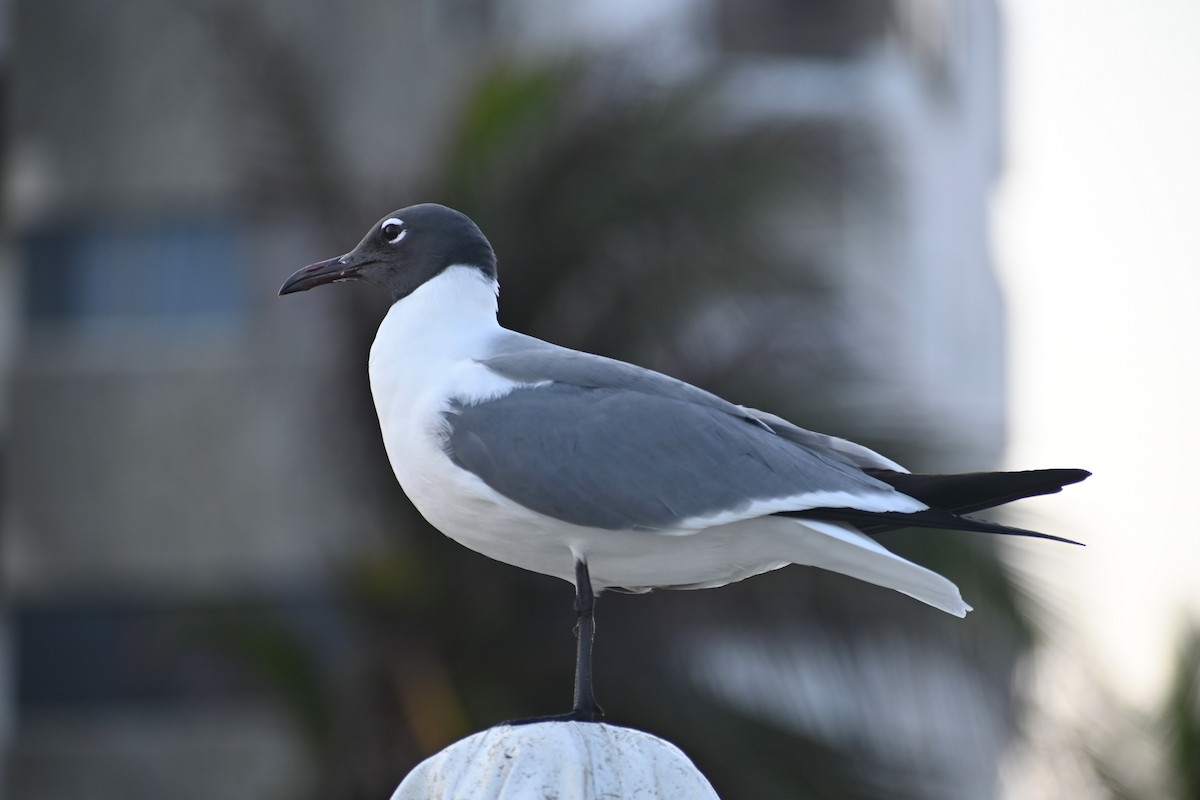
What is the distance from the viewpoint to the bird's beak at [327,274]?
462cm

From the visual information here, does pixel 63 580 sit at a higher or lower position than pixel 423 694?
lower

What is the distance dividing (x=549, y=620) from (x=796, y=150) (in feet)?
9.87

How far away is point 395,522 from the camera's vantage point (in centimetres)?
1034

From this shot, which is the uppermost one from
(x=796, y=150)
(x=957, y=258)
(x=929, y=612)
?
(x=796, y=150)

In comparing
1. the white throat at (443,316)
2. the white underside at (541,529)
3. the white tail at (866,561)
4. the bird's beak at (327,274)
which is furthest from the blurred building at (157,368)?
the white tail at (866,561)

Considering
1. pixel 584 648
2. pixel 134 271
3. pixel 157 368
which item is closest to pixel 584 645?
pixel 584 648

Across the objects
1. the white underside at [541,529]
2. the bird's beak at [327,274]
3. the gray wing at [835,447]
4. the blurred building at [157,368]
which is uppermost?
the bird's beak at [327,274]

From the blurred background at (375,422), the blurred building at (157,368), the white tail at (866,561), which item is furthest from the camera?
the blurred building at (157,368)

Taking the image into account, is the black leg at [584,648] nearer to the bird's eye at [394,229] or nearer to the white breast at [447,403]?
the white breast at [447,403]

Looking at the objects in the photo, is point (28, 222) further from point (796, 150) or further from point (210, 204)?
point (796, 150)

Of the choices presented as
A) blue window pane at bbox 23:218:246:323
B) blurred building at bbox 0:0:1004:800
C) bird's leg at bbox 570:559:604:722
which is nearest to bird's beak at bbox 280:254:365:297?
bird's leg at bbox 570:559:604:722

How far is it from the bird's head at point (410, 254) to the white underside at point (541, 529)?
0.50 ft

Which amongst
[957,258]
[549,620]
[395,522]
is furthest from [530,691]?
[957,258]

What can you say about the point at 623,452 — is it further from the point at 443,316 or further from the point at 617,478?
the point at 443,316
